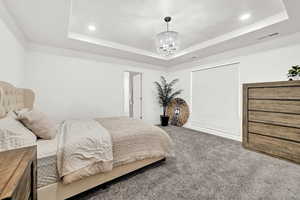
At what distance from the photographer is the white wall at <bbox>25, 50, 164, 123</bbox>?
116 inches

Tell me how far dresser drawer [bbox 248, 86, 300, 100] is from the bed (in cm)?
206

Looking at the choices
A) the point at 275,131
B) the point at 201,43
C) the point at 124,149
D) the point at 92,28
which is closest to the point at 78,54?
the point at 92,28

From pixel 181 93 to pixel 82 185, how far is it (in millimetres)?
4031

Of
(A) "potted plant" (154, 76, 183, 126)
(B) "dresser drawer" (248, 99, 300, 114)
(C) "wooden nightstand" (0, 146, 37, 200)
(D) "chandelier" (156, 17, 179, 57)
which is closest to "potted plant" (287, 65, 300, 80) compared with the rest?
(B) "dresser drawer" (248, 99, 300, 114)

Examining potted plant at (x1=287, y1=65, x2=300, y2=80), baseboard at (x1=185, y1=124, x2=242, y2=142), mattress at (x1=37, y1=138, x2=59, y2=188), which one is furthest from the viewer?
baseboard at (x1=185, y1=124, x2=242, y2=142)

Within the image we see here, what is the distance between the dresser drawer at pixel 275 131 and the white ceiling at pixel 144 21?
5.86ft

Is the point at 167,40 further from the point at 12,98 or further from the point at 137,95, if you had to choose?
the point at 137,95

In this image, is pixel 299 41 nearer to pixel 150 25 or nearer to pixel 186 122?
pixel 150 25

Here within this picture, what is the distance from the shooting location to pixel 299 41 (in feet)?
7.93

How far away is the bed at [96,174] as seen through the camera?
1233 mm

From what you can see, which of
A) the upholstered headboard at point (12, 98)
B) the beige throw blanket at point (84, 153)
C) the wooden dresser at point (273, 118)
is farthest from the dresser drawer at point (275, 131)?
the upholstered headboard at point (12, 98)

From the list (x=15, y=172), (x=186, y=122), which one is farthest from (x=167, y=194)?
(x=186, y=122)

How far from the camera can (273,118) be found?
2.34m

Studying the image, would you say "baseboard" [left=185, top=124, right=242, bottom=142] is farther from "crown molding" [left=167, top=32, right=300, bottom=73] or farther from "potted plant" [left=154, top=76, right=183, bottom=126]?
"crown molding" [left=167, top=32, right=300, bottom=73]
